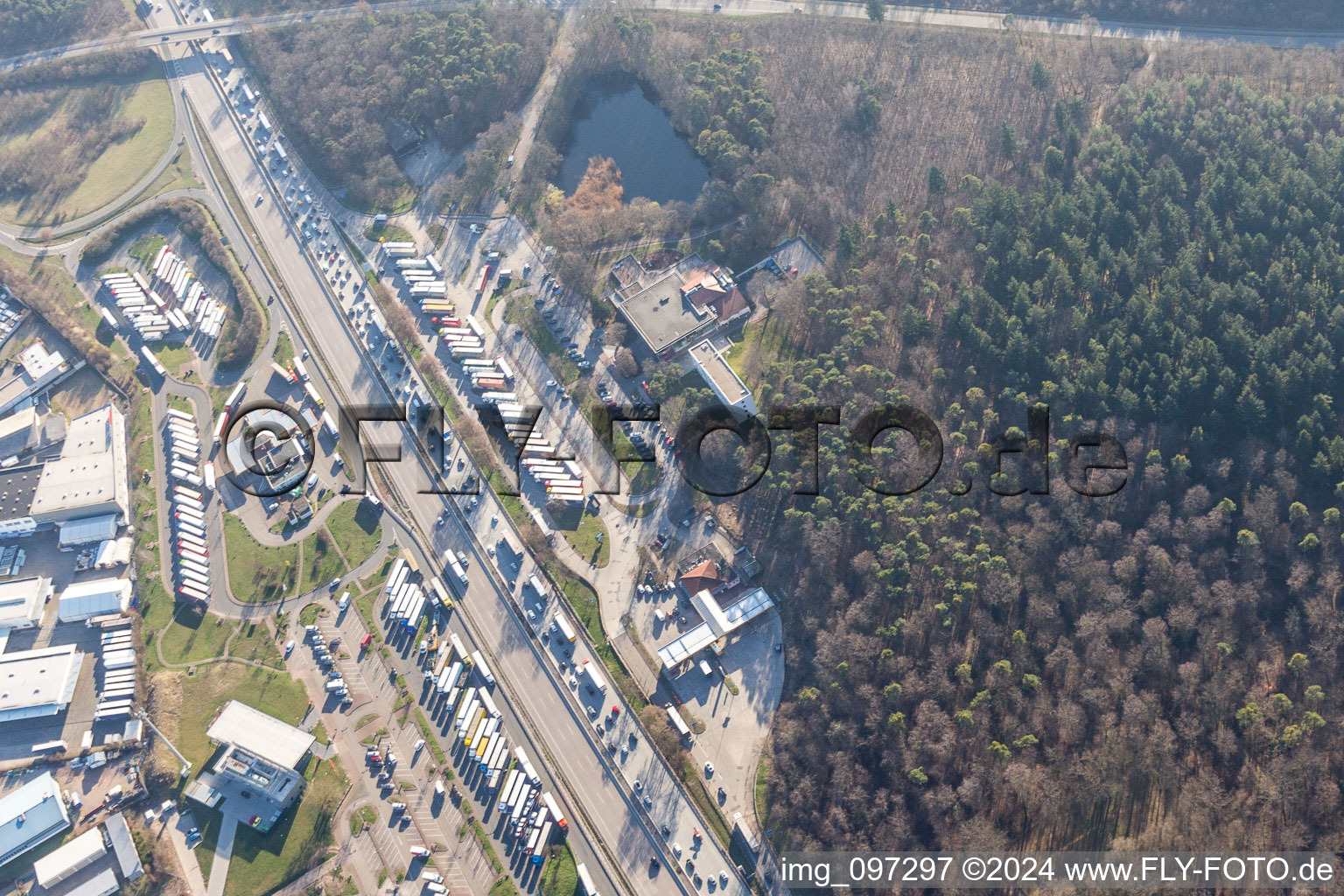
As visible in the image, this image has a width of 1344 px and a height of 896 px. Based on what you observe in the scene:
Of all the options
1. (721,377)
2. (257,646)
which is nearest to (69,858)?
(257,646)

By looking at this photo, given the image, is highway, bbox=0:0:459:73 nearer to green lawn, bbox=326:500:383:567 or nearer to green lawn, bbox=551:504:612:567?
green lawn, bbox=326:500:383:567

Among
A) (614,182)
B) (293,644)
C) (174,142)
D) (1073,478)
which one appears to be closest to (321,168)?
(174,142)

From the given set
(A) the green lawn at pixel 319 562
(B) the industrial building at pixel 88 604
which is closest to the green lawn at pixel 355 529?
(A) the green lawn at pixel 319 562

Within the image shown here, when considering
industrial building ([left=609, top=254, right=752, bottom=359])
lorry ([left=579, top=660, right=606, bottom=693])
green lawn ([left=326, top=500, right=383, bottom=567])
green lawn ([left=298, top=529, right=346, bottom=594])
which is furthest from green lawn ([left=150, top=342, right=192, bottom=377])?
lorry ([left=579, top=660, right=606, bottom=693])

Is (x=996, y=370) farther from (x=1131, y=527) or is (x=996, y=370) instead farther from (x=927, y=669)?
(x=927, y=669)

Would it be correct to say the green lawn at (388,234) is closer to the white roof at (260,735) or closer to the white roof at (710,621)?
the white roof at (260,735)
